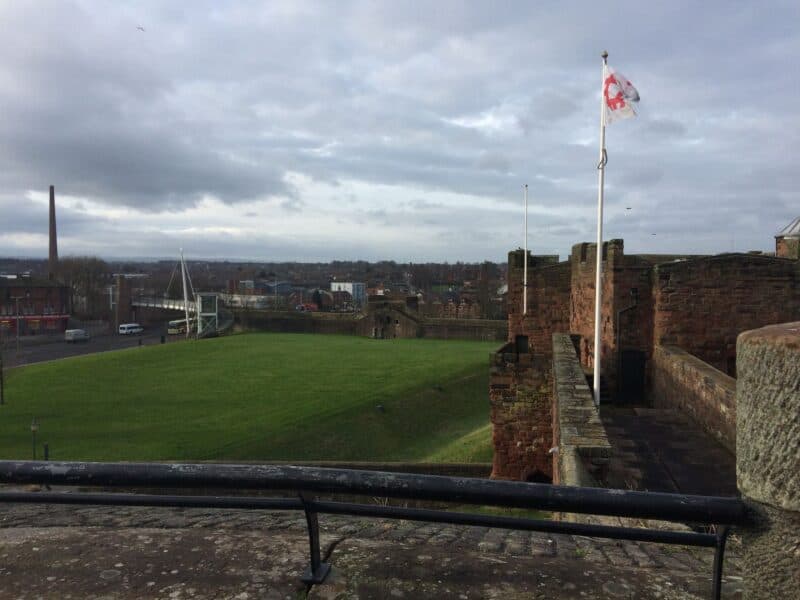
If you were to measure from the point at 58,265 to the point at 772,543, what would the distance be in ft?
404

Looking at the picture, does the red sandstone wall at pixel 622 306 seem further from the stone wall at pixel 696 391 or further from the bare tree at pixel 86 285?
the bare tree at pixel 86 285

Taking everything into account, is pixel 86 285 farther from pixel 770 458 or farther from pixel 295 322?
pixel 770 458

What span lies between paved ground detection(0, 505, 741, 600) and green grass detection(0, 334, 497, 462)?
16086mm

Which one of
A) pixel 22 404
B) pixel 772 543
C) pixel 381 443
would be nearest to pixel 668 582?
pixel 772 543

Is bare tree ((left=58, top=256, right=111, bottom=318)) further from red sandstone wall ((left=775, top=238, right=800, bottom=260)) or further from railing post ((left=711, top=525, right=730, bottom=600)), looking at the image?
railing post ((left=711, top=525, right=730, bottom=600))

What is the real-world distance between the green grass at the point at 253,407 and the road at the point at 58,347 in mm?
8871

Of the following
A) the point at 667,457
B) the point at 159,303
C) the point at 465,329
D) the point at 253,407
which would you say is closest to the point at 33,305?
the point at 159,303

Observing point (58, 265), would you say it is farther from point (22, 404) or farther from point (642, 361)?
point (642, 361)

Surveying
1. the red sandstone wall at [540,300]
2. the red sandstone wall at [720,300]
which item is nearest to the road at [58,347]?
the red sandstone wall at [540,300]

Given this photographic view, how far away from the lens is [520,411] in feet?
48.4

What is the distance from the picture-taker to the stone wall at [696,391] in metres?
9.15

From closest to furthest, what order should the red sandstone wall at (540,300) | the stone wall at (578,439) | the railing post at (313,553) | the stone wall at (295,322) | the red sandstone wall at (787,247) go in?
the railing post at (313,553) → the stone wall at (578,439) → the red sandstone wall at (787,247) → the red sandstone wall at (540,300) → the stone wall at (295,322)

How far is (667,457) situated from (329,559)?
24.3ft

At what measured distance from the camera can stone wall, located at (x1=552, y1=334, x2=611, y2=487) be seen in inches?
239
